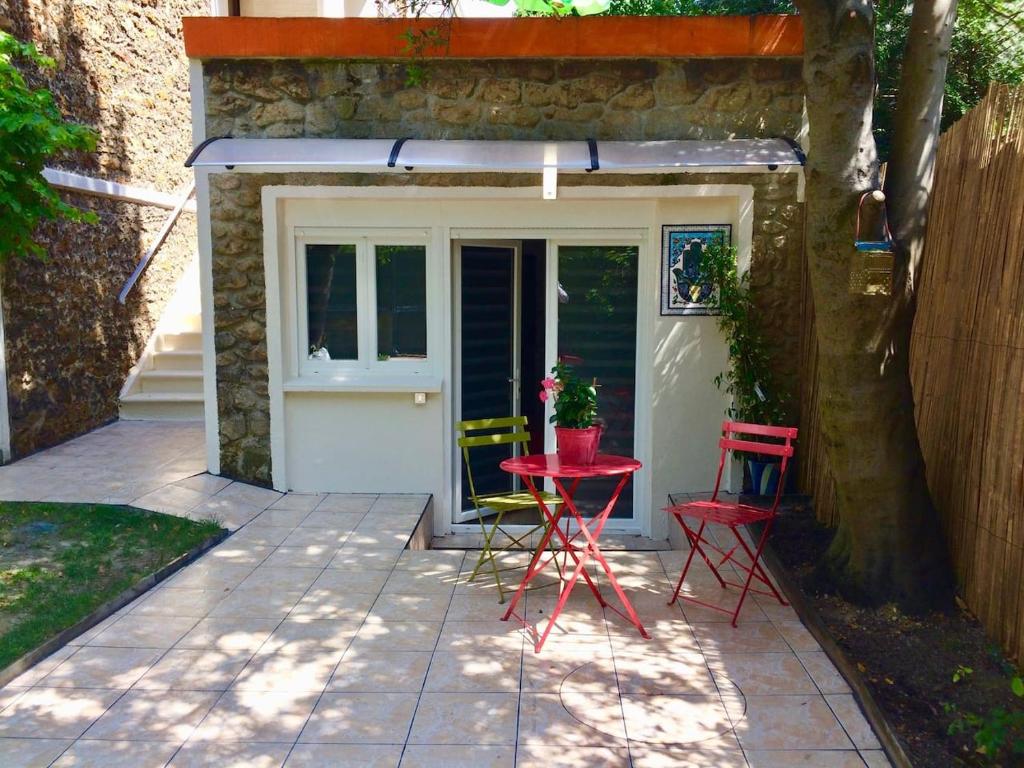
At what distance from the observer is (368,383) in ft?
21.5

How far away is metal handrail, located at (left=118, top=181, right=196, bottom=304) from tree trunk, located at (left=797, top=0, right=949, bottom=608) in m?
6.43

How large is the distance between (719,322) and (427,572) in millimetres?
2901

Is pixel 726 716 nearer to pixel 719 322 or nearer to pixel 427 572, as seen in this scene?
pixel 427 572

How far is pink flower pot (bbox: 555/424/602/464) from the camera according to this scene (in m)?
4.45

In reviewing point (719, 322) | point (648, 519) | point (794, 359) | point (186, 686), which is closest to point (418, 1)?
point (719, 322)

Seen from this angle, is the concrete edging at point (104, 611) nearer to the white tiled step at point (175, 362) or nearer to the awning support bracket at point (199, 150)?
the awning support bracket at point (199, 150)

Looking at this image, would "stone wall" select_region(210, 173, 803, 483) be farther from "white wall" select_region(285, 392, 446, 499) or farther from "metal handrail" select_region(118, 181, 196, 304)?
"metal handrail" select_region(118, 181, 196, 304)

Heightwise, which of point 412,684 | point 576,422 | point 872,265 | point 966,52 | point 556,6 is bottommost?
point 412,684

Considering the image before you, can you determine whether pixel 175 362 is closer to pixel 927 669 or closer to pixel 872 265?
pixel 872 265

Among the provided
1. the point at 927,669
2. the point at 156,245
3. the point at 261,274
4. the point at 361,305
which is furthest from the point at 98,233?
the point at 927,669

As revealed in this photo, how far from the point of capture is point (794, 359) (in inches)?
252

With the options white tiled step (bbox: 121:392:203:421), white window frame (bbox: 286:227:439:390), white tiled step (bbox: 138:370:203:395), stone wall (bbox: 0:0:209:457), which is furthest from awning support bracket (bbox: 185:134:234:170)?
white tiled step (bbox: 138:370:203:395)

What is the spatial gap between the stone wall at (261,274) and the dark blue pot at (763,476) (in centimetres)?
56

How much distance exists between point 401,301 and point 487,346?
786 millimetres
